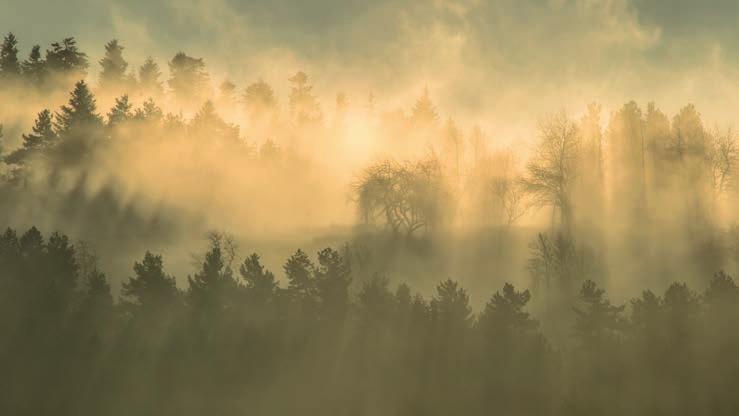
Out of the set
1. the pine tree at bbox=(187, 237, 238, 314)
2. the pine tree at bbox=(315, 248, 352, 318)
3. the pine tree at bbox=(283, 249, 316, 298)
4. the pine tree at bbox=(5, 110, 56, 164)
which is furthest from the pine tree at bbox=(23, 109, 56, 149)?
the pine tree at bbox=(315, 248, 352, 318)

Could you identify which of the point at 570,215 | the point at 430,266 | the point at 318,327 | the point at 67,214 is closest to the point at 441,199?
the point at 430,266

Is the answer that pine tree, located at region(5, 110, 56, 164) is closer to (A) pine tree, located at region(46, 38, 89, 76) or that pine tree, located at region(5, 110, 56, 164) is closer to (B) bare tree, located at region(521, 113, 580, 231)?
(A) pine tree, located at region(46, 38, 89, 76)

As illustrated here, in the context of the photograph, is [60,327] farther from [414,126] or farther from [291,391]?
[414,126]

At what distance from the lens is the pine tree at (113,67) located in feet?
311

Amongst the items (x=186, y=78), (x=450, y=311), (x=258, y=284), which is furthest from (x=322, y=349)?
(x=186, y=78)

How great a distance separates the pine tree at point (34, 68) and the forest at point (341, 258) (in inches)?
18.3

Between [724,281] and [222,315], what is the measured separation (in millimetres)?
40990

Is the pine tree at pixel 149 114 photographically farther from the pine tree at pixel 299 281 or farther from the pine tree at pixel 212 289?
the pine tree at pixel 299 281

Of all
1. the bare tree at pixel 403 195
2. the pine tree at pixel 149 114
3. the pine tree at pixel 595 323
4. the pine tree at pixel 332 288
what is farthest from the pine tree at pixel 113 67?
the pine tree at pixel 595 323

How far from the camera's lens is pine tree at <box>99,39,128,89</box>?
9469 centimetres

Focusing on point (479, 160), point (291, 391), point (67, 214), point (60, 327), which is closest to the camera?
point (60, 327)

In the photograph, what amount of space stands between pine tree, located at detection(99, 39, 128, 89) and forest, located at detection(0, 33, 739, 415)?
43 cm

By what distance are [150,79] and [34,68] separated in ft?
59.8

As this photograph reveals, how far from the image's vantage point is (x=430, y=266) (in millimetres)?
71250
